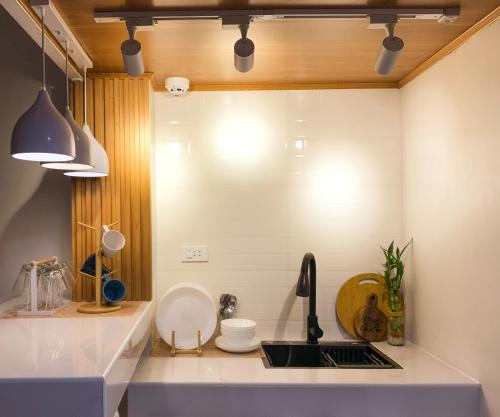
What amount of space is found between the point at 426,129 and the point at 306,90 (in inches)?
25.6

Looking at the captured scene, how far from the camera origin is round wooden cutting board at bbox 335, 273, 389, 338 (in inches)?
89.4

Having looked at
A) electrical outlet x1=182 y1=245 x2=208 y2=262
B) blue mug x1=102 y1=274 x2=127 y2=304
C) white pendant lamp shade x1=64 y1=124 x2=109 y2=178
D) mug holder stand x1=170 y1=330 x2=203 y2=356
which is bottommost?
mug holder stand x1=170 y1=330 x2=203 y2=356

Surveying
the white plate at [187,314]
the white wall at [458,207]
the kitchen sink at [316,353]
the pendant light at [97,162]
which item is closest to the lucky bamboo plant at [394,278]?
the white wall at [458,207]

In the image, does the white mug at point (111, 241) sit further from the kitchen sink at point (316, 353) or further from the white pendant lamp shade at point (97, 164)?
the kitchen sink at point (316, 353)

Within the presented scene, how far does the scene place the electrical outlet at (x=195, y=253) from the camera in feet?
7.52

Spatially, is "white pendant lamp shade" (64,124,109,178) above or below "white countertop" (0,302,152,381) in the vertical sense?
above

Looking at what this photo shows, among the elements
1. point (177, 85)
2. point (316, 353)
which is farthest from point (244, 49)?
point (316, 353)

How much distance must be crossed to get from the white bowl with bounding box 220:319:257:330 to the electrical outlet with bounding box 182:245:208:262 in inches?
13.9

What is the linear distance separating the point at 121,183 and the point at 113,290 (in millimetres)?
514

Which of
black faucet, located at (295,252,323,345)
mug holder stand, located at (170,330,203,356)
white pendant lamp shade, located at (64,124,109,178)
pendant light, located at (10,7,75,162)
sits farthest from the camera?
black faucet, located at (295,252,323,345)

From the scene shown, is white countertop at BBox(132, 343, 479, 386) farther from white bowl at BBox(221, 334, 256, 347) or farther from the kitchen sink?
the kitchen sink

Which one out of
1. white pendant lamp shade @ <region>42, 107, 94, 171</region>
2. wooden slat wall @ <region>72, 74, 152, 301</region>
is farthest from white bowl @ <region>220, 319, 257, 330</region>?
white pendant lamp shade @ <region>42, 107, 94, 171</region>

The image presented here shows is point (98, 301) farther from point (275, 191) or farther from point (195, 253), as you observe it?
point (275, 191)

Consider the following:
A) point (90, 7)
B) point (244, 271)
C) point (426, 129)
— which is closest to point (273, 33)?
point (90, 7)
